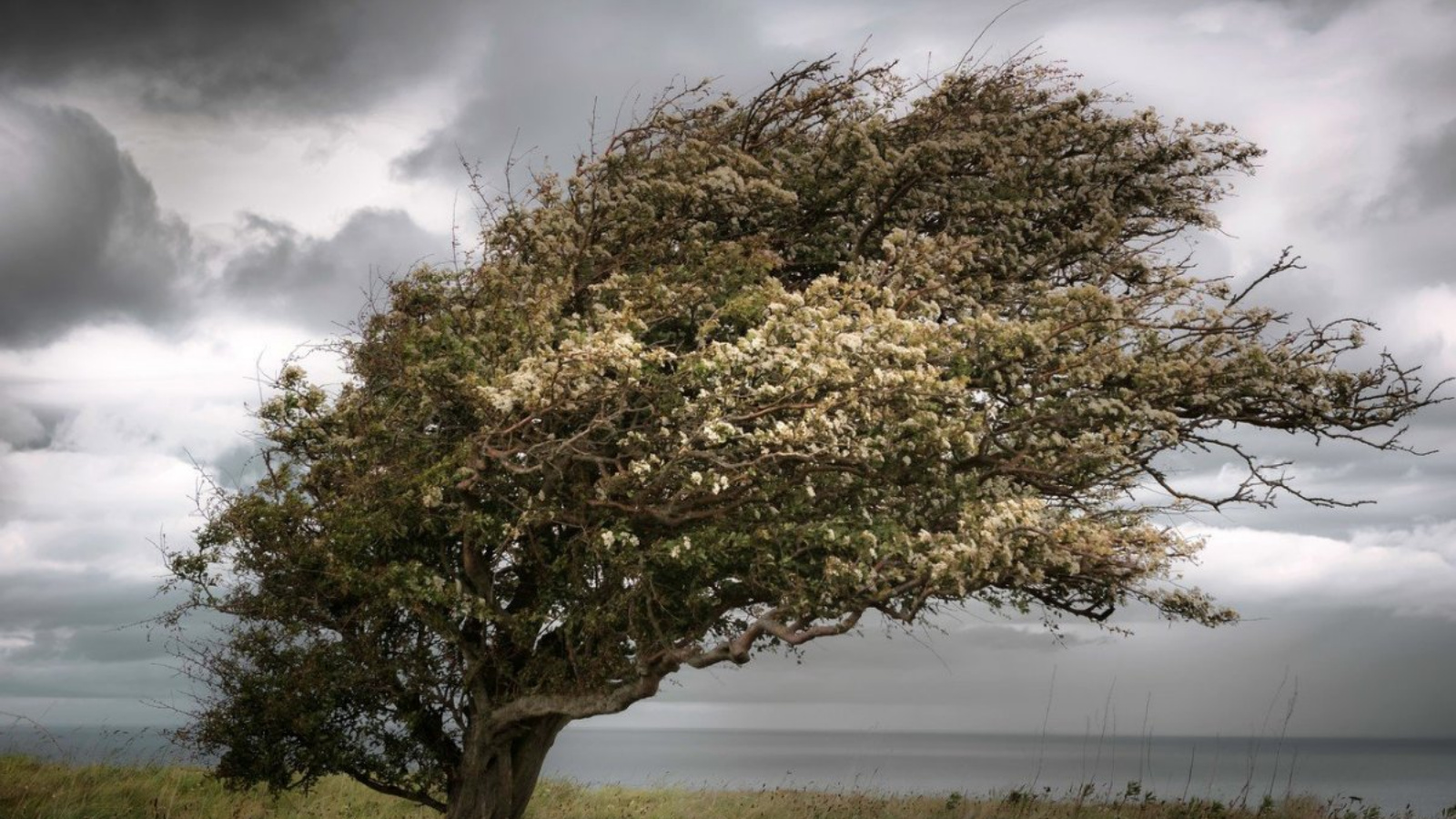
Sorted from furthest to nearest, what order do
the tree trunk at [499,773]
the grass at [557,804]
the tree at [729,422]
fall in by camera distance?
the grass at [557,804] < the tree trunk at [499,773] < the tree at [729,422]

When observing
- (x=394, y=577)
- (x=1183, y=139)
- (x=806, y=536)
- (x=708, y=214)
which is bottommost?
(x=394, y=577)

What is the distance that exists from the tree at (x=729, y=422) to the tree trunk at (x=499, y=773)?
0.06m

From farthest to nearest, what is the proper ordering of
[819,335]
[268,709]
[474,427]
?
[268,709] < [474,427] < [819,335]

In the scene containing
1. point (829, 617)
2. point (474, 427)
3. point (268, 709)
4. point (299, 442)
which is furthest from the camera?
point (299, 442)

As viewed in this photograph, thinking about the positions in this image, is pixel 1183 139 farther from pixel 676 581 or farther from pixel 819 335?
pixel 676 581

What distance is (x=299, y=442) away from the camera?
18.8 m

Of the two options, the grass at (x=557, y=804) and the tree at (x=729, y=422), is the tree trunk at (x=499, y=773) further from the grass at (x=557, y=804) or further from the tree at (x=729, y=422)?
the grass at (x=557, y=804)

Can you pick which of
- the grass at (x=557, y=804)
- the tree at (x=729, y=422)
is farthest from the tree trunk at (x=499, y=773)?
the grass at (x=557, y=804)

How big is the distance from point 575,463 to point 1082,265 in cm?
848

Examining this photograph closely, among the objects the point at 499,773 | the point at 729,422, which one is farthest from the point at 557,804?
the point at 729,422

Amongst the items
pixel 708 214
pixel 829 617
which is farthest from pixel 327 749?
pixel 708 214

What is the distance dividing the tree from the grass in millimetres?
2064

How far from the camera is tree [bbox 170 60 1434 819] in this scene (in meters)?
13.5

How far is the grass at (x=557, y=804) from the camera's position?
1734 centimetres
